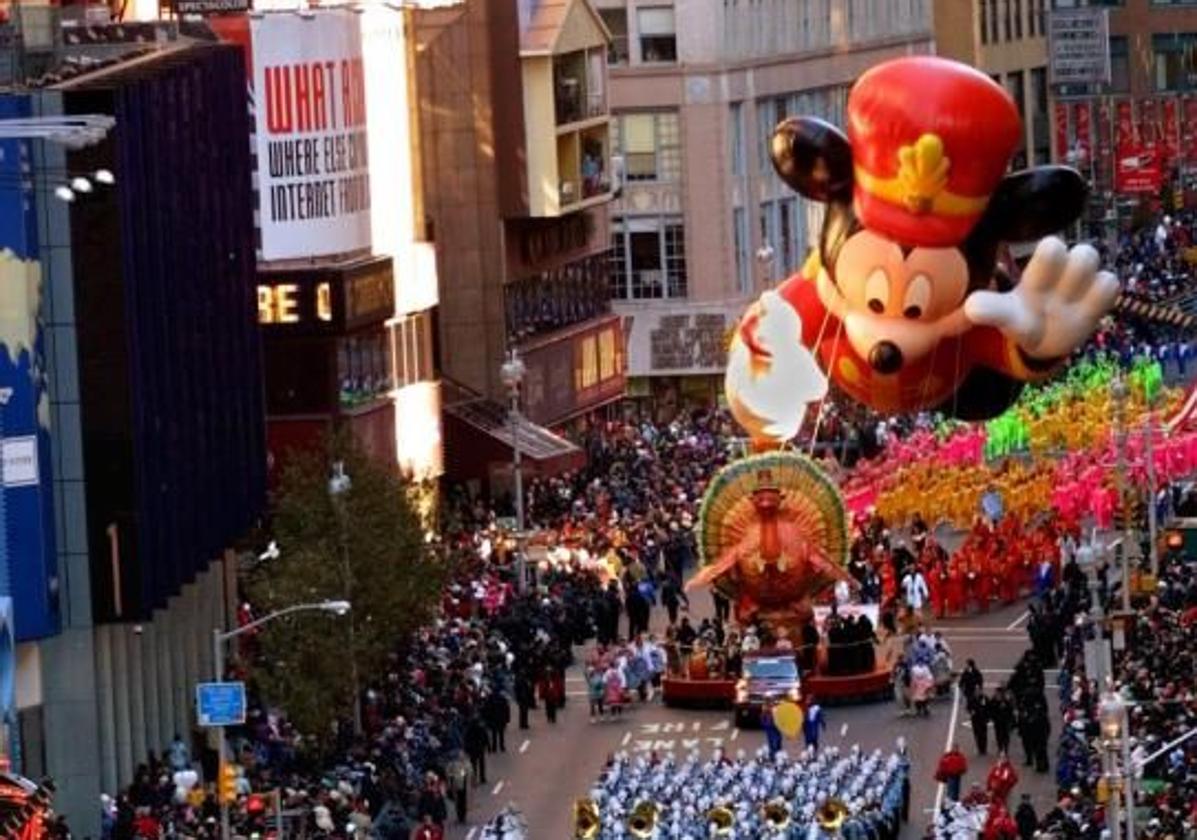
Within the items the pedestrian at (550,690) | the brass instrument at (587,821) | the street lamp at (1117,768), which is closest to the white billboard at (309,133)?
the pedestrian at (550,690)

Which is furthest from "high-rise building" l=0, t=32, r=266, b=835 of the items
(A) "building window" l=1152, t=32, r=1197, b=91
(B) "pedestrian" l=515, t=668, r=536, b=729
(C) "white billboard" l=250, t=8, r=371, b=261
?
(A) "building window" l=1152, t=32, r=1197, b=91

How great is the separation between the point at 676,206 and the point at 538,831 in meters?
61.7

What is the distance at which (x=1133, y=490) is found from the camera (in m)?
110

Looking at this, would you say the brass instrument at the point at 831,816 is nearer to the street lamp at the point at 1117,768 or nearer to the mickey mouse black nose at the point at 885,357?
the street lamp at the point at 1117,768

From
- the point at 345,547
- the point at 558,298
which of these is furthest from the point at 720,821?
the point at 558,298

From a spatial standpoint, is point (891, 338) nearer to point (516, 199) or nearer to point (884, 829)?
point (884, 829)

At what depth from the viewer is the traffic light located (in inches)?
2970

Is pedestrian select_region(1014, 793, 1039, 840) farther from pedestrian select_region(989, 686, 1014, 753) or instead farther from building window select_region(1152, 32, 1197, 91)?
building window select_region(1152, 32, 1197, 91)

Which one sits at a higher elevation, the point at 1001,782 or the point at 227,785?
the point at 227,785

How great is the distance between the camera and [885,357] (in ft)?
224

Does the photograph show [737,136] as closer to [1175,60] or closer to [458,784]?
[1175,60]

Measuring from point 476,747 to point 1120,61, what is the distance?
349 feet

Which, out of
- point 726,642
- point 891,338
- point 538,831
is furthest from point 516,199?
point 891,338

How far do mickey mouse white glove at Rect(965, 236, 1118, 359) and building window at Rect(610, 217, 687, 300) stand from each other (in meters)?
79.4
